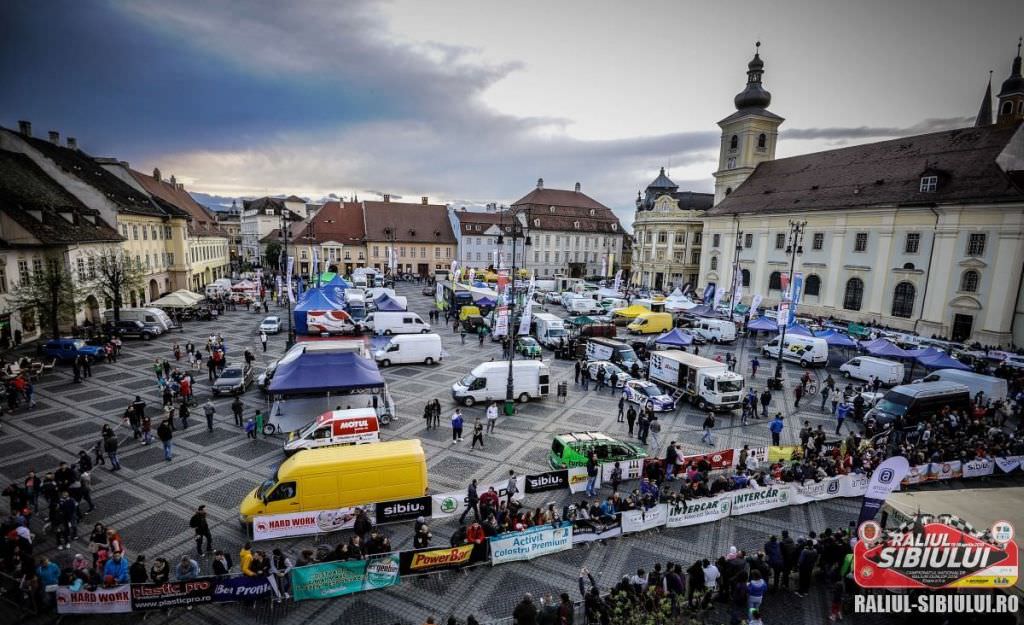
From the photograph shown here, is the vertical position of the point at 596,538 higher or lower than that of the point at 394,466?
lower

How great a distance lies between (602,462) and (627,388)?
7.87m

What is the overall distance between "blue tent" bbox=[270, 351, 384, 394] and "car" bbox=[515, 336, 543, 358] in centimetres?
1246

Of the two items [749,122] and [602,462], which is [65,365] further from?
[749,122]

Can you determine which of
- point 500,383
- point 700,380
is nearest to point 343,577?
point 500,383

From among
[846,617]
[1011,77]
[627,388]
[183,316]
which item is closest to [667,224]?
[1011,77]

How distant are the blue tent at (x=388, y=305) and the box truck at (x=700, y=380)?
19.8m

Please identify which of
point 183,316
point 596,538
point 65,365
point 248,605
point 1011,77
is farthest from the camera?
point 1011,77

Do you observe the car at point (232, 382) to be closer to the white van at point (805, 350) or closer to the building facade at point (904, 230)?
the building facade at point (904, 230)

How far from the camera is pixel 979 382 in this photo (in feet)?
74.8

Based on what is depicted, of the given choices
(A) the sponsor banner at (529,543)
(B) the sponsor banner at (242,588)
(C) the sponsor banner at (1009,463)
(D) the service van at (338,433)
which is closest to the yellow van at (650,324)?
(C) the sponsor banner at (1009,463)

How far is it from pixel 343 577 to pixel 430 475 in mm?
5403

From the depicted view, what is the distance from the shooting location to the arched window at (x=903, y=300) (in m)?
39.1

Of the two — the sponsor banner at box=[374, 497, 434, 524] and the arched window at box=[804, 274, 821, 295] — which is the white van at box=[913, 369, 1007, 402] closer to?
the sponsor banner at box=[374, 497, 434, 524]

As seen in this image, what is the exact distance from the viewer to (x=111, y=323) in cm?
3309
